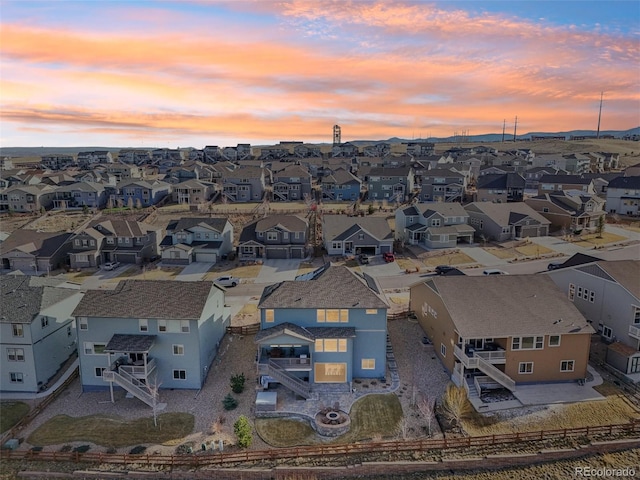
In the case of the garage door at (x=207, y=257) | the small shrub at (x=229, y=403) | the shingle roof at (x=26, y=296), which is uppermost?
the shingle roof at (x=26, y=296)

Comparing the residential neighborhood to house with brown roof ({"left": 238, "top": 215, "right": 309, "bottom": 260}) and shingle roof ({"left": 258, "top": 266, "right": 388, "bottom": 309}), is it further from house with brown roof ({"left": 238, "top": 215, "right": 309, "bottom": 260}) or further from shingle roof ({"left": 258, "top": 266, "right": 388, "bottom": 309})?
house with brown roof ({"left": 238, "top": 215, "right": 309, "bottom": 260})

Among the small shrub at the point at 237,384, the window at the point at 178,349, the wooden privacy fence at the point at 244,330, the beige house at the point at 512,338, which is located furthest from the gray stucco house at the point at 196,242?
the beige house at the point at 512,338

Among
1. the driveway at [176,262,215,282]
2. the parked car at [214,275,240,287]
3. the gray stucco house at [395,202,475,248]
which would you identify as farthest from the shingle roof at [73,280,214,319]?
the gray stucco house at [395,202,475,248]

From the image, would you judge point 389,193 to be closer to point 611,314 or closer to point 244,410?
point 611,314

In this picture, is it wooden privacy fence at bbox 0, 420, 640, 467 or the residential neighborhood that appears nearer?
wooden privacy fence at bbox 0, 420, 640, 467

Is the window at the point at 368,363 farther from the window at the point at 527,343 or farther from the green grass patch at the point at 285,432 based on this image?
the window at the point at 527,343

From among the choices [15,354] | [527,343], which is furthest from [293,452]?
[15,354]

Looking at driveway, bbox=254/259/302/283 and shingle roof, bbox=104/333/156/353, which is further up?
shingle roof, bbox=104/333/156/353

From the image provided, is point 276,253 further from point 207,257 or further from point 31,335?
point 31,335
